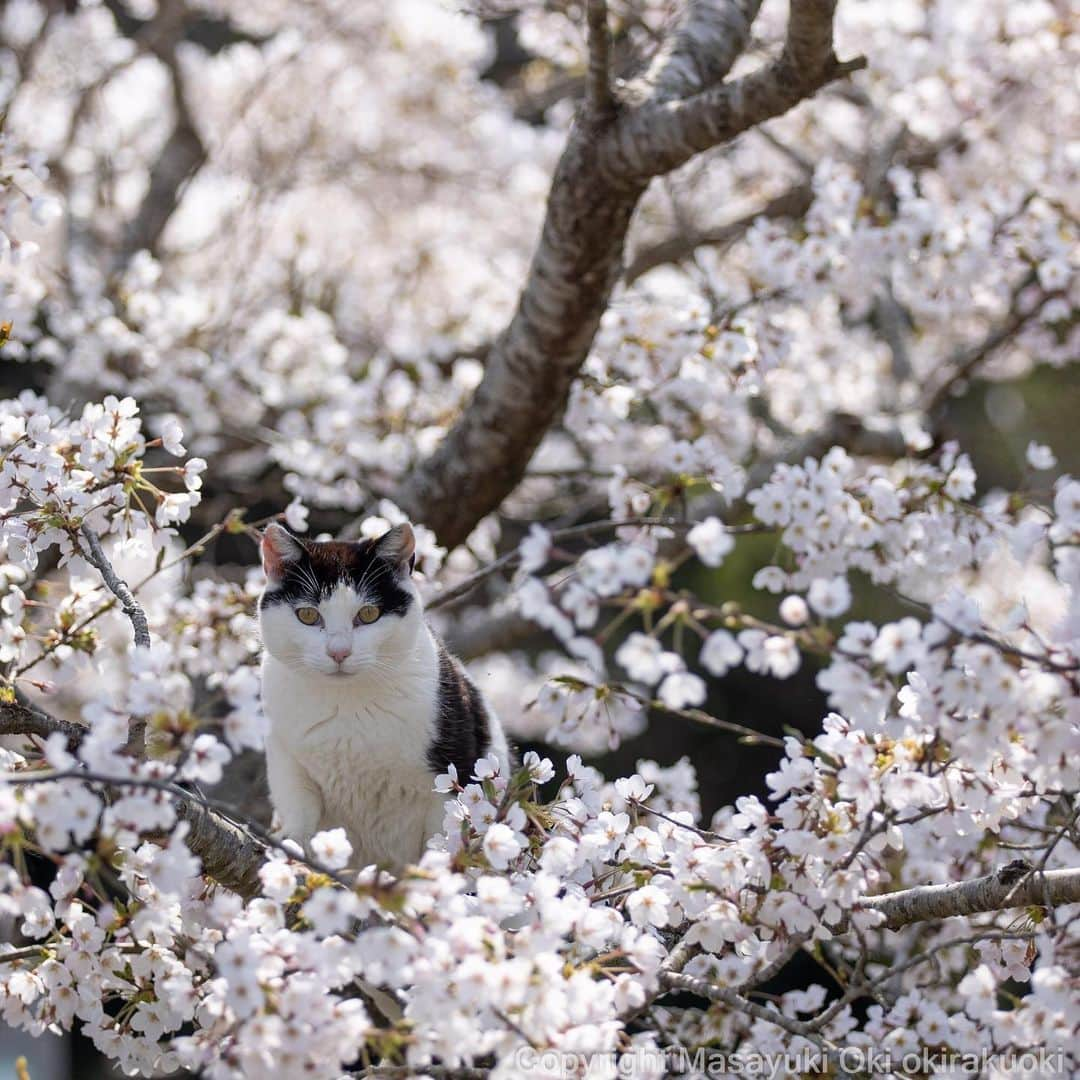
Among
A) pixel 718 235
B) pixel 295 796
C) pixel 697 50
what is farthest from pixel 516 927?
pixel 718 235

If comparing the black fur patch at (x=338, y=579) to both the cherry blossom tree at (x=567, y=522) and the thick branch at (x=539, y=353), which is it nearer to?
the cherry blossom tree at (x=567, y=522)

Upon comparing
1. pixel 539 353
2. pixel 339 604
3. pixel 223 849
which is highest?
pixel 539 353

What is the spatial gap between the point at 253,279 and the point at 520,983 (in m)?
5.71

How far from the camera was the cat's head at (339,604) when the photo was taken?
2.80 m

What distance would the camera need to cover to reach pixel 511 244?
317 inches

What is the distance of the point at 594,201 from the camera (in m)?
3.37

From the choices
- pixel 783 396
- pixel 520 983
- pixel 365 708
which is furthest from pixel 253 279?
pixel 520 983

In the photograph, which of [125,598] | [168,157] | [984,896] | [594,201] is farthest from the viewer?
[168,157]

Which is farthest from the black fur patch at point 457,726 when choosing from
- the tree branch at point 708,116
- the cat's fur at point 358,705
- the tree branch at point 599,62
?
the tree branch at point 599,62

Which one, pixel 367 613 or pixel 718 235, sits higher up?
pixel 718 235

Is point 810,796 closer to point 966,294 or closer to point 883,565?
point 883,565

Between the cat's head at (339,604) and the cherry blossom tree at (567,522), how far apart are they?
121 millimetres

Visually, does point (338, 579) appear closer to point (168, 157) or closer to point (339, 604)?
point (339, 604)

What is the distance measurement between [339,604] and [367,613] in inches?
2.8
